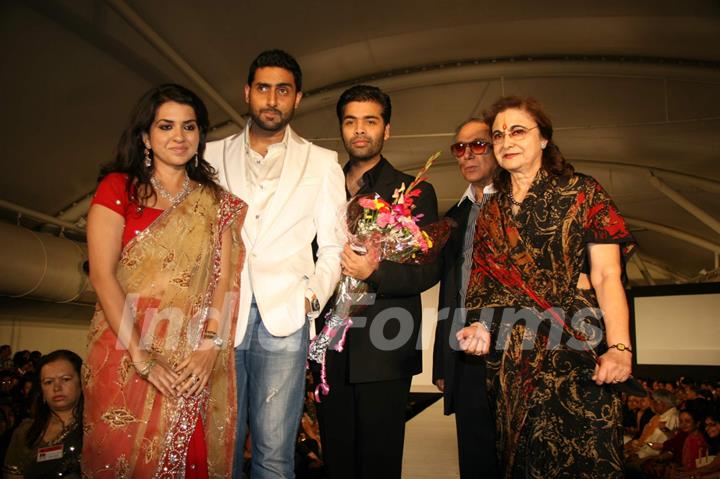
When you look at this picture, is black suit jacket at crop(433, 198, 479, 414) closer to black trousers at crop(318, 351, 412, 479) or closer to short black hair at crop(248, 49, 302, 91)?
black trousers at crop(318, 351, 412, 479)

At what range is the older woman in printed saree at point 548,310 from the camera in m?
2.37

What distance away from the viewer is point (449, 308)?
3.29m

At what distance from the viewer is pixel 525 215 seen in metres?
2.62

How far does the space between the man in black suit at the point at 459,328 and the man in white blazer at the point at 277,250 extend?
0.68m

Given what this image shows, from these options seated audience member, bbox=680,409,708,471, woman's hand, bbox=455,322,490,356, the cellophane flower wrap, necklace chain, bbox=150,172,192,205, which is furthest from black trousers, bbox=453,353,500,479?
seated audience member, bbox=680,409,708,471

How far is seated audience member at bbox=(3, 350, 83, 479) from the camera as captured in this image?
400 cm

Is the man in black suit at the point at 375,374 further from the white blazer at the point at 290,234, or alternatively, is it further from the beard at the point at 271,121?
the beard at the point at 271,121

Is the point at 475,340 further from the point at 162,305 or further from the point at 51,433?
the point at 51,433

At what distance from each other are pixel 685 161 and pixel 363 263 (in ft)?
39.1

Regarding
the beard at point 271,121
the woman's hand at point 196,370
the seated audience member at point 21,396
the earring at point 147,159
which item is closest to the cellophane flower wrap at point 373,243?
the beard at point 271,121

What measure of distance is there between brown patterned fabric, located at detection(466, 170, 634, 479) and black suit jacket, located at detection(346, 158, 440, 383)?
34 cm

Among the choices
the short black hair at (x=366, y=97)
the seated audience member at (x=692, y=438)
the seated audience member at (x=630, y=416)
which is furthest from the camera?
the seated audience member at (x=630, y=416)

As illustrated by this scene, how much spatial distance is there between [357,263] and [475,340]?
580 mm

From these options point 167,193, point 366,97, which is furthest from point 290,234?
point 366,97
